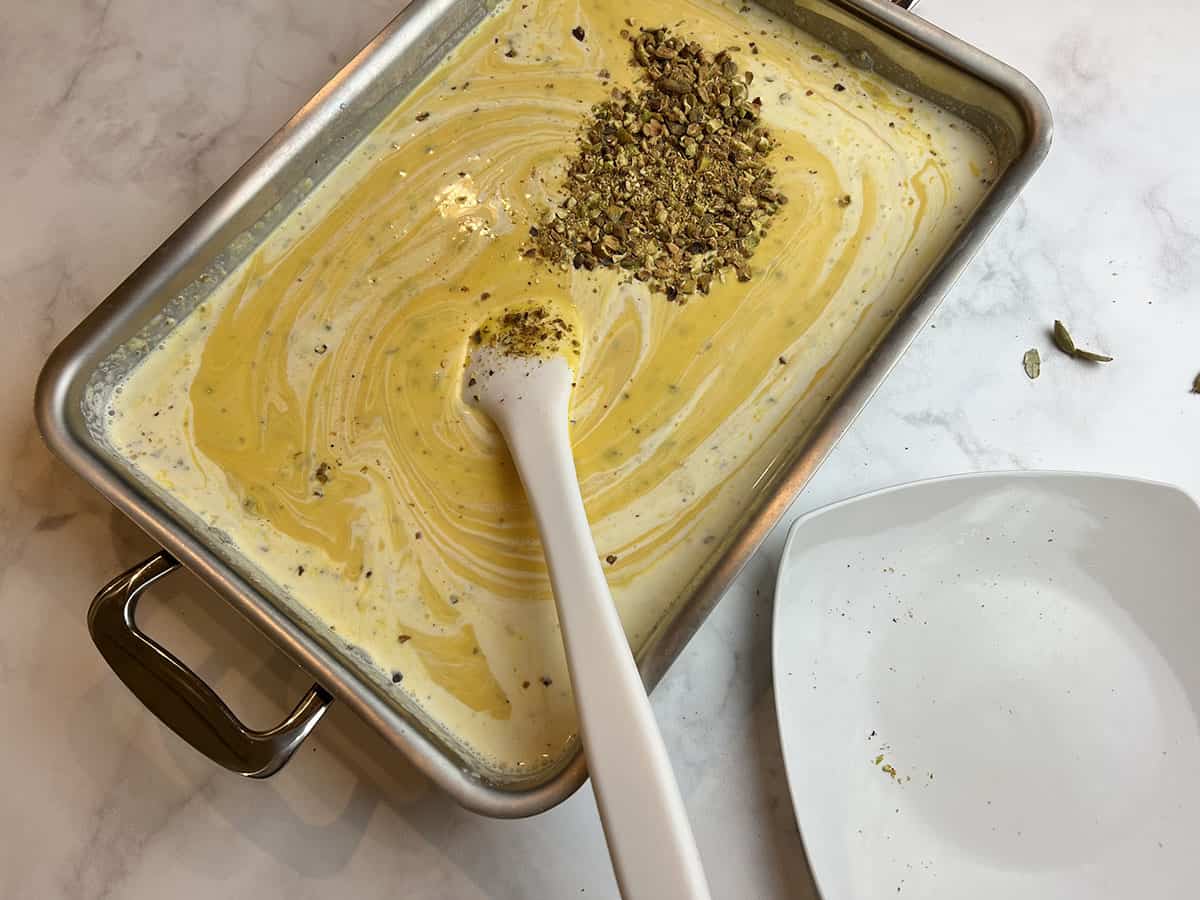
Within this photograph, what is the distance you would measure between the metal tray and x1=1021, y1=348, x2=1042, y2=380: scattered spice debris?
158 millimetres

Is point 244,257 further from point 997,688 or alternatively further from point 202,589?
point 997,688

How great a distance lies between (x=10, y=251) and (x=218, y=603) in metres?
0.47

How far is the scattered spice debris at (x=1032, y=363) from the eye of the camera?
966mm

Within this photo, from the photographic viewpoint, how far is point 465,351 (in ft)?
2.97

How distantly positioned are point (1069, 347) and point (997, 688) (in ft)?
1.22

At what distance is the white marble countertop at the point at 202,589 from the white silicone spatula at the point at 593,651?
0.20 metres

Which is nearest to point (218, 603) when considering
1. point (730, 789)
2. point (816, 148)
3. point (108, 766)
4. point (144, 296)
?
point (108, 766)

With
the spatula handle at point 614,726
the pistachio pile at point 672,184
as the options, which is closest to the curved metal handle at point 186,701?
the spatula handle at point 614,726

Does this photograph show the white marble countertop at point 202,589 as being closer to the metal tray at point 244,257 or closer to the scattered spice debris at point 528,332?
the metal tray at point 244,257

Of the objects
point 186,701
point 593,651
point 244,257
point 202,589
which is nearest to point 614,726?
point 593,651

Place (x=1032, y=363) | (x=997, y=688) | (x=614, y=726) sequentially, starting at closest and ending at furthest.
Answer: (x=614, y=726) → (x=997, y=688) → (x=1032, y=363)

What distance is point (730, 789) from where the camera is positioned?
2.87 ft

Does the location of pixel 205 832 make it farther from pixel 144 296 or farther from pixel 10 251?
pixel 10 251

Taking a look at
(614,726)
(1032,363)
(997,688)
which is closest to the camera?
(614,726)
